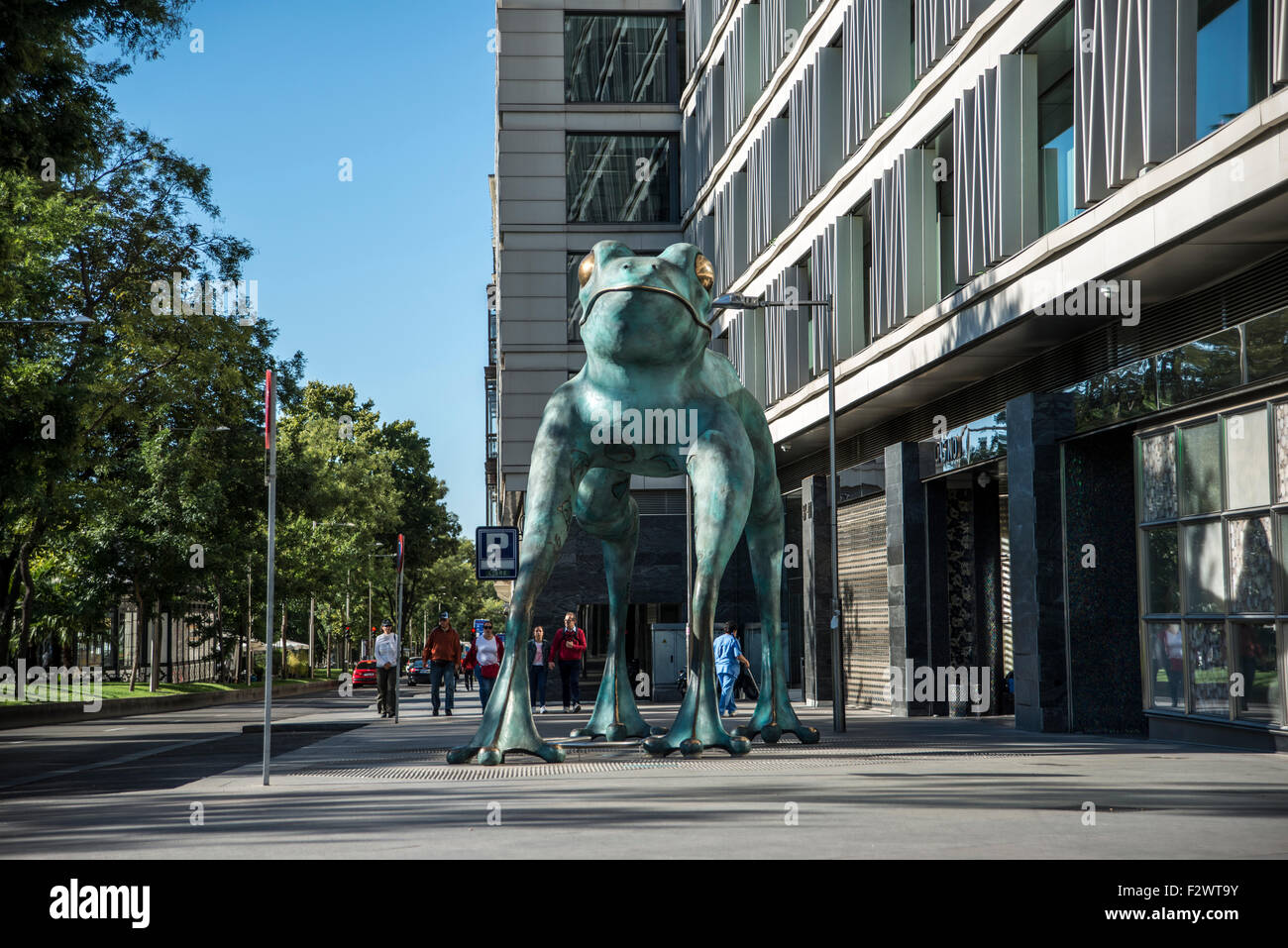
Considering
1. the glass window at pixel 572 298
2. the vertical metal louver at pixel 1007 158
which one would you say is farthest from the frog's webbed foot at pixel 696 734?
the glass window at pixel 572 298

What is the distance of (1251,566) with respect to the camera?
1413 centimetres

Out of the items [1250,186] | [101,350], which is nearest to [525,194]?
[101,350]

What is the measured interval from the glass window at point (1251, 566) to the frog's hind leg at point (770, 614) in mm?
4655

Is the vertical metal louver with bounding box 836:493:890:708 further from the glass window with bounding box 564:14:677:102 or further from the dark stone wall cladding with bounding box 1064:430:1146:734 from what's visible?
the glass window with bounding box 564:14:677:102

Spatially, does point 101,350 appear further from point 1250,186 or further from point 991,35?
point 1250,186

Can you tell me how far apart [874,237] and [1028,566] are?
23.8ft

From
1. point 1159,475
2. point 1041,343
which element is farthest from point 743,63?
point 1159,475

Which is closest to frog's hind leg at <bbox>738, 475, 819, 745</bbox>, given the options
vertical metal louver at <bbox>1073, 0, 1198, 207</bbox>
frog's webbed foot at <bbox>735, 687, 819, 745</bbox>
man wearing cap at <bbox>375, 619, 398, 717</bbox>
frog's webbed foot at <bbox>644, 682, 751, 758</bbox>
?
frog's webbed foot at <bbox>735, 687, 819, 745</bbox>

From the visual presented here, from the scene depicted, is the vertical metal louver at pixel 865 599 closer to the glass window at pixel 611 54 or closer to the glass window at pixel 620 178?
the glass window at pixel 620 178

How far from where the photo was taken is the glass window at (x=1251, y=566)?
544 inches

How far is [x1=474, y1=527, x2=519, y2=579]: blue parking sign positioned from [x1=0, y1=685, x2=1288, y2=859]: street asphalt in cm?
735

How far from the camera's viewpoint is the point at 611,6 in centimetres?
4112

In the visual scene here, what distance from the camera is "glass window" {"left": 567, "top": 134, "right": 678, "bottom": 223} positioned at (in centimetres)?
4094

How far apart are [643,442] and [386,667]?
14.7m
